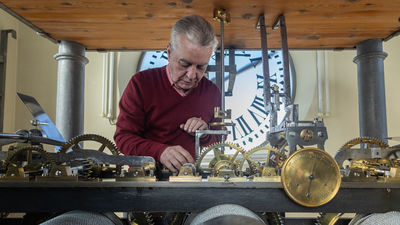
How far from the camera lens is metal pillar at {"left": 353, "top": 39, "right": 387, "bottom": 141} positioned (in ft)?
7.31

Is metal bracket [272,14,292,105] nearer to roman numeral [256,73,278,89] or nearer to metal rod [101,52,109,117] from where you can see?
roman numeral [256,73,278,89]

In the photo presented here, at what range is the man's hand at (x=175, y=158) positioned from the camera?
1270 mm

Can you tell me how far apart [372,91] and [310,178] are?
1.61m

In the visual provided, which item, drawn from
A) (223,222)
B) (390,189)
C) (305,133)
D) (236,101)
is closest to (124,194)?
(223,222)

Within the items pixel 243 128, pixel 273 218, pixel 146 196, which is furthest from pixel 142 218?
pixel 243 128

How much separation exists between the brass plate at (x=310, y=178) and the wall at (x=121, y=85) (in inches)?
102

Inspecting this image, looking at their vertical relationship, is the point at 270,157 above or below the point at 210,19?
below

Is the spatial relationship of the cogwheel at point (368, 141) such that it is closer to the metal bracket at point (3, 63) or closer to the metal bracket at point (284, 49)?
the metal bracket at point (284, 49)

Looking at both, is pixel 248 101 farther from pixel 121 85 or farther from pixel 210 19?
pixel 210 19


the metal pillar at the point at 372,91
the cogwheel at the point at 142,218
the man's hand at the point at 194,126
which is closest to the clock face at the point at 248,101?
the metal pillar at the point at 372,91

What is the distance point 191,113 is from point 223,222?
101 centimetres

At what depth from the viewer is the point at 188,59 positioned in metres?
1.43

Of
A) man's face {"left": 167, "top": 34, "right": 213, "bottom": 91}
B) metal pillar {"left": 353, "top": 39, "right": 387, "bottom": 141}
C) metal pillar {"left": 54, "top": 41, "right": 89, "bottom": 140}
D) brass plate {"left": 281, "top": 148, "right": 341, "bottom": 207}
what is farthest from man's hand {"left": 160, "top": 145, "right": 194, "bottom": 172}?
metal pillar {"left": 353, "top": 39, "right": 387, "bottom": 141}

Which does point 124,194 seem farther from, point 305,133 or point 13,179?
point 305,133
